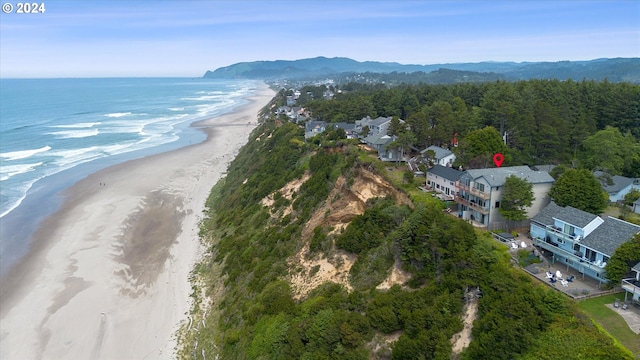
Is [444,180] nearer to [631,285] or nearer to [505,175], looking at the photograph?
[505,175]

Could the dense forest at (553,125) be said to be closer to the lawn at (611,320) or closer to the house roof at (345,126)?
the house roof at (345,126)

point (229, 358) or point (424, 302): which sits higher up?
point (424, 302)

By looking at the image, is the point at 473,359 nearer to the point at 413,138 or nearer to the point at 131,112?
the point at 413,138

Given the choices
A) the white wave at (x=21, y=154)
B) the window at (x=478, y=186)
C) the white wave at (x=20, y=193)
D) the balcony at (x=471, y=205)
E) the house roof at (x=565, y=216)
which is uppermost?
the window at (x=478, y=186)

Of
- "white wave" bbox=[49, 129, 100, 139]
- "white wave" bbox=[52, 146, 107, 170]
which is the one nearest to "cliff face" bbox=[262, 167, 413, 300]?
"white wave" bbox=[52, 146, 107, 170]

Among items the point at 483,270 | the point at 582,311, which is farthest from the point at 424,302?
the point at 582,311

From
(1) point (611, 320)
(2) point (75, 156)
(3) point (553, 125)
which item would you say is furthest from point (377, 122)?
(2) point (75, 156)

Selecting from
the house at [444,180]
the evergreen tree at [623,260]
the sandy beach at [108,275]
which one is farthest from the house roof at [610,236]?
the sandy beach at [108,275]
